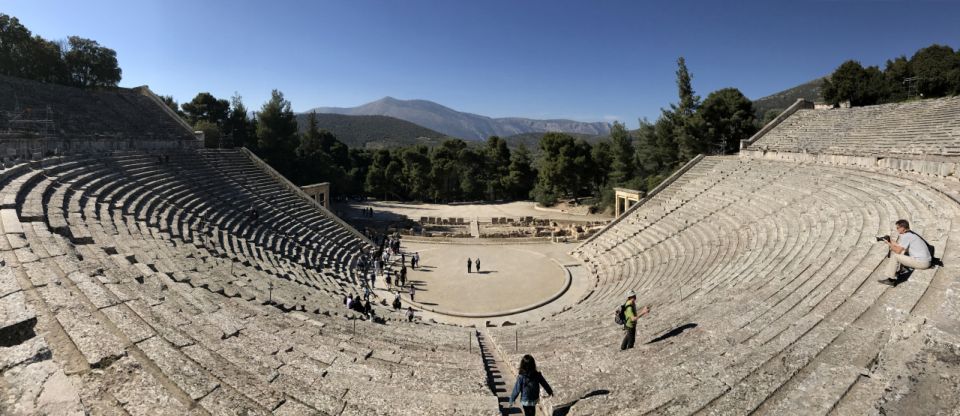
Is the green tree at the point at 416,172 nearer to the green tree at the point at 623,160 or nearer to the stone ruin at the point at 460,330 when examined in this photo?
the green tree at the point at 623,160

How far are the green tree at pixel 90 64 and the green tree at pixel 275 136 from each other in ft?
34.7

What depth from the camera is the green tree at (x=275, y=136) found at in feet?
131

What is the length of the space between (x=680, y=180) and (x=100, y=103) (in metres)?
34.7

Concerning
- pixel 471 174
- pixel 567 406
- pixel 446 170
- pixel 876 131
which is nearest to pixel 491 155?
pixel 471 174

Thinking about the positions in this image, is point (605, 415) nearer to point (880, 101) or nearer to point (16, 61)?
point (16, 61)

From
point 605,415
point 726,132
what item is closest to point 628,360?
point 605,415

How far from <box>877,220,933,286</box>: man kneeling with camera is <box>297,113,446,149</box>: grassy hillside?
446 ft

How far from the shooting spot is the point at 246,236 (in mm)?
16969

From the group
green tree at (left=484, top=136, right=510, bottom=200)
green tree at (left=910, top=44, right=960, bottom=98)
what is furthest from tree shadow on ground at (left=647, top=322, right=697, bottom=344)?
green tree at (left=484, top=136, right=510, bottom=200)

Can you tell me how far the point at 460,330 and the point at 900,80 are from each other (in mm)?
44064

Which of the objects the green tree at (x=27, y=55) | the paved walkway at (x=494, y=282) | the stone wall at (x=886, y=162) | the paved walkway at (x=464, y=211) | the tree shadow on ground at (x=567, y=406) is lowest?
the paved walkway at (x=494, y=282)

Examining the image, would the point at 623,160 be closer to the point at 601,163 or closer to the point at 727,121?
the point at 601,163

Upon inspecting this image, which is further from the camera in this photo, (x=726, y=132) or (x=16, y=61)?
(x=726, y=132)

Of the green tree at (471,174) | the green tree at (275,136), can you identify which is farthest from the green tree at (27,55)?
the green tree at (471,174)
